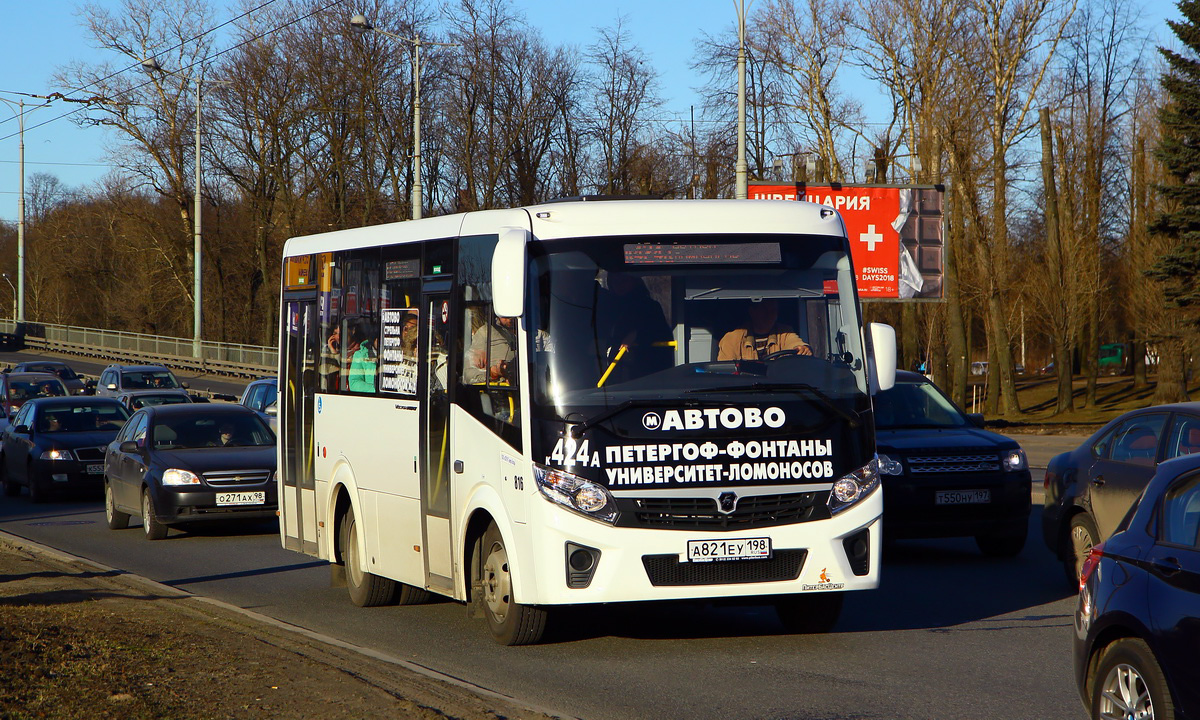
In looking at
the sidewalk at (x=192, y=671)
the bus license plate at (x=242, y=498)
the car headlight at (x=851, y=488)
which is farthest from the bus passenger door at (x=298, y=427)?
the car headlight at (x=851, y=488)

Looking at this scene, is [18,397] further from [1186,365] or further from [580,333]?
[1186,365]

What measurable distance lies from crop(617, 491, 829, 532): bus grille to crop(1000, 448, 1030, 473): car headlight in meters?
5.10

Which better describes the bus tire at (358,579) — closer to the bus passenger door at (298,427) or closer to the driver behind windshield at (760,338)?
the bus passenger door at (298,427)

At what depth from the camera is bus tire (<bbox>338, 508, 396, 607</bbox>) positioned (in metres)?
11.0

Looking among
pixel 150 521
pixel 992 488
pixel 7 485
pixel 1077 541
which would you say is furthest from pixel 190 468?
pixel 1077 541

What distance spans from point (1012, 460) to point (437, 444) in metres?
6.10

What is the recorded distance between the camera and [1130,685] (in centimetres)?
548

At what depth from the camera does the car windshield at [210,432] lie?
1719 centimetres

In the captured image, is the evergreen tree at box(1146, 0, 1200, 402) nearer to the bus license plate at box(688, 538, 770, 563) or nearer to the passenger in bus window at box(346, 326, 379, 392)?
the passenger in bus window at box(346, 326, 379, 392)

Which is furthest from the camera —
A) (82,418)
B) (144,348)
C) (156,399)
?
(144,348)

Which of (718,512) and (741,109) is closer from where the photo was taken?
(718,512)

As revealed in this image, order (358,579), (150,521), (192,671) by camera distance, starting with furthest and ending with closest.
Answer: (150,521) < (358,579) < (192,671)

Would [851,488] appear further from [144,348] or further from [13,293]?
[13,293]

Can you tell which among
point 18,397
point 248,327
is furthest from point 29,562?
point 248,327
